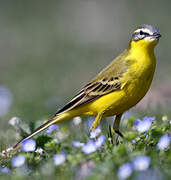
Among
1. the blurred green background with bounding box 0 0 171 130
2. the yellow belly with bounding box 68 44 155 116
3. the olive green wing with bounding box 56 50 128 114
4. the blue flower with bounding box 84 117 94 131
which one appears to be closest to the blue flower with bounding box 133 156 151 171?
A: the yellow belly with bounding box 68 44 155 116

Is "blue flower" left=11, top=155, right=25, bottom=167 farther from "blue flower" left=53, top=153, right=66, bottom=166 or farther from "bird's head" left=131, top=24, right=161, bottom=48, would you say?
"bird's head" left=131, top=24, right=161, bottom=48

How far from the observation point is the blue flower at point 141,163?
353 centimetres

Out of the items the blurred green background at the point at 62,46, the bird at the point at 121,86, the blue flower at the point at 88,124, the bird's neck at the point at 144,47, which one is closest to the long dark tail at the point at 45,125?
the bird at the point at 121,86

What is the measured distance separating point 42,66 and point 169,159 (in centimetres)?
934

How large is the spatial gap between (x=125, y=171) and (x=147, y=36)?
2869mm

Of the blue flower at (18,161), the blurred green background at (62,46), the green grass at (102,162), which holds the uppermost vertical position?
the blurred green background at (62,46)

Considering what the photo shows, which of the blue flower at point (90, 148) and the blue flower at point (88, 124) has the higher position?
the blue flower at point (88, 124)

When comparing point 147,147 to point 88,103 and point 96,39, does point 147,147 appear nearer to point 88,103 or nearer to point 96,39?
point 88,103

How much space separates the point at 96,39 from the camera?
1581 centimetres

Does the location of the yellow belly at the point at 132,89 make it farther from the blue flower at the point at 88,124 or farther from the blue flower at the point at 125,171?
the blue flower at the point at 125,171

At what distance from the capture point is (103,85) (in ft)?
19.7

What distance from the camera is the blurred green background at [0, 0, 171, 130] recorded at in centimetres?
981

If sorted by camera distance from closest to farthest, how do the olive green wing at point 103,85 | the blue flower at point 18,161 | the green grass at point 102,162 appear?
the green grass at point 102,162, the blue flower at point 18,161, the olive green wing at point 103,85

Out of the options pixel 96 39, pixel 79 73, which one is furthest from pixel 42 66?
pixel 96 39
